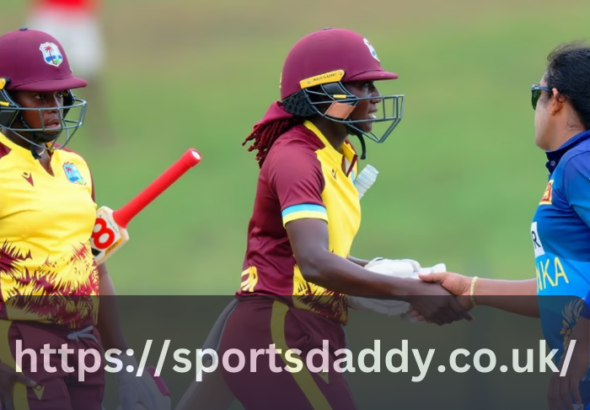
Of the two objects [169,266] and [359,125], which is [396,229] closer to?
[169,266]

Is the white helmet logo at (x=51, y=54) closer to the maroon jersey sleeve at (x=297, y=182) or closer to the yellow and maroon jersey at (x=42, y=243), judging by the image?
the yellow and maroon jersey at (x=42, y=243)

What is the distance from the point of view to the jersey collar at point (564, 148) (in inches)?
168

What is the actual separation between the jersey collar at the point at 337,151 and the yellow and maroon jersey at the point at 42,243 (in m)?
0.91

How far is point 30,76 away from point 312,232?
1.25 m

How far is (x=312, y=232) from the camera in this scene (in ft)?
14.5

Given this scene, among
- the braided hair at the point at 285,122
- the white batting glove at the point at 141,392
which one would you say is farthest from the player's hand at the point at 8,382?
the braided hair at the point at 285,122

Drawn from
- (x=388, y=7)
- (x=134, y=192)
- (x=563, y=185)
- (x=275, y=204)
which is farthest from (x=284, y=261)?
(x=388, y=7)

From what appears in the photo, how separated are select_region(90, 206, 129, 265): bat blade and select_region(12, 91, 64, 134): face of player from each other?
0.46 m

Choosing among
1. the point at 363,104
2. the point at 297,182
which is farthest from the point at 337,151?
the point at 297,182

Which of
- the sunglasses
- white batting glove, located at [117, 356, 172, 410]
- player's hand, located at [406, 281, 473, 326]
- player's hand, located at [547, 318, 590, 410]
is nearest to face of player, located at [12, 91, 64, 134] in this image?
white batting glove, located at [117, 356, 172, 410]

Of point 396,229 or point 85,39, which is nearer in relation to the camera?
point 396,229

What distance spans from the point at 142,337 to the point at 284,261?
4174 millimetres

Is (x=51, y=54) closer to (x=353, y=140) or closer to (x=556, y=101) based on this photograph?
(x=556, y=101)

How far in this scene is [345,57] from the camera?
4730 mm
